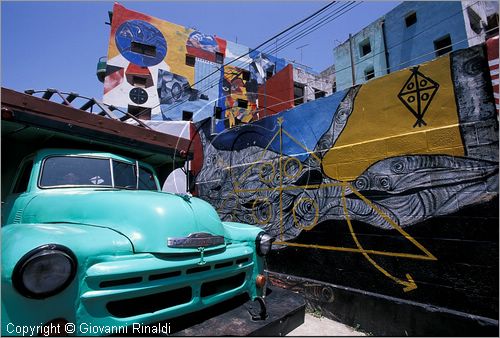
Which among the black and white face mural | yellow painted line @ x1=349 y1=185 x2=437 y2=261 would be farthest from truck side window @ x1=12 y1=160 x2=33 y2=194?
yellow painted line @ x1=349 y1=185 x2=437 y2=261

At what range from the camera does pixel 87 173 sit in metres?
3.06

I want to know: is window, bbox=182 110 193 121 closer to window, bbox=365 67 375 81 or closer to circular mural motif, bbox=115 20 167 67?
circular mural motif, bbox=115 20 167 67

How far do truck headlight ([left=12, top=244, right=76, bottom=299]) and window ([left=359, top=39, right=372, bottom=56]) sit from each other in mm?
23590

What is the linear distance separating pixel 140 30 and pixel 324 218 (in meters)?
25.3

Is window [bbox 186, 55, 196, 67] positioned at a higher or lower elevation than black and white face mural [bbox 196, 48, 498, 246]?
higher

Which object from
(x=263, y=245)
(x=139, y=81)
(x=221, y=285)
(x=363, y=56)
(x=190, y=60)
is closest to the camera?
(x=221, y=285)

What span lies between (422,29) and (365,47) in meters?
4.74

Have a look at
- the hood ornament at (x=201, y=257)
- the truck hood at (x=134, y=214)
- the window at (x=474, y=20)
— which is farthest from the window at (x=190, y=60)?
the hood ornament at (x=201, y=257)

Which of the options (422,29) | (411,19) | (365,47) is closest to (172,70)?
(365,47)

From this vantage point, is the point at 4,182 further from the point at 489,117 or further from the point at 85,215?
the point at 489,117

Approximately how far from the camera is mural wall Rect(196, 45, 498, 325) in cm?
294

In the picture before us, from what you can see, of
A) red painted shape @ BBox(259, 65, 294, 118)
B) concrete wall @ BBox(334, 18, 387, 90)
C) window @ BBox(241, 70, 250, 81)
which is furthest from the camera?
window @ BBox(241, 70, 250, 81)

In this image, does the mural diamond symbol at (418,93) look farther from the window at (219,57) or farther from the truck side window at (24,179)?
the window at (219,57)

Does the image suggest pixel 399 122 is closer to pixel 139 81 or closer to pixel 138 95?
pixel 138 95
